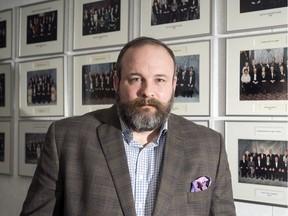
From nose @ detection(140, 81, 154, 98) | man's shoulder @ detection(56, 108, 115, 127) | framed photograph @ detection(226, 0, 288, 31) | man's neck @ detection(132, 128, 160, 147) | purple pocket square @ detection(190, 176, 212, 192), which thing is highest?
framed photograph @ detection(226, 0, 288, 31)

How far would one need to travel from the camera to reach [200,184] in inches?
45.3

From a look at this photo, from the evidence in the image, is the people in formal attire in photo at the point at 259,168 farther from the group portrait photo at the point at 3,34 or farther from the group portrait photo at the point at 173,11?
the group portrait photo at the point at 3,34

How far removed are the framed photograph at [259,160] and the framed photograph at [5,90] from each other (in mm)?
1383

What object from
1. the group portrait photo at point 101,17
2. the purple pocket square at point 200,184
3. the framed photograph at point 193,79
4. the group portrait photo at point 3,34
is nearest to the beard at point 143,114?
the purple pocket square at point 200,184

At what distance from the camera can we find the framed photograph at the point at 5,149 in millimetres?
2084

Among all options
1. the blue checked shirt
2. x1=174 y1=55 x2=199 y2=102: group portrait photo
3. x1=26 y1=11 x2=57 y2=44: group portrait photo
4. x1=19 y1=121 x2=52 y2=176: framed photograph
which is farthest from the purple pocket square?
x1=26 y1=11 x2=57 y2=44: group portrait photo

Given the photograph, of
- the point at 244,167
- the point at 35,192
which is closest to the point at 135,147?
the point at 35,192

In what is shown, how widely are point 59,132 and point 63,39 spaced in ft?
2.85

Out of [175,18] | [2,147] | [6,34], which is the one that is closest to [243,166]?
[175,18]

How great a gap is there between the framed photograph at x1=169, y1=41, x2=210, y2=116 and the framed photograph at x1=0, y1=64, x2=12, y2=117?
1118mm

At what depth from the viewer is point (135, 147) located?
1175 millimetres

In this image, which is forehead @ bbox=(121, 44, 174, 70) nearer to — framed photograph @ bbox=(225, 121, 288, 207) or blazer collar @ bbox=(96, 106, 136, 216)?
blazer collar @ bbox=(96, 106, 136, 216)

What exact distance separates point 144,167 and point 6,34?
4.83ft

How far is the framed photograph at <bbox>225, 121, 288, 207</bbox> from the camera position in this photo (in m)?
1.34
